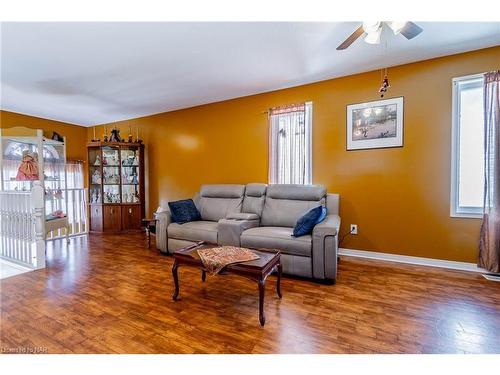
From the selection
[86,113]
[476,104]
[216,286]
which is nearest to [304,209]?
[216,286]

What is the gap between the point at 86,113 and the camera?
4699mm

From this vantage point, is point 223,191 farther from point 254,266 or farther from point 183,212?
point 254,266

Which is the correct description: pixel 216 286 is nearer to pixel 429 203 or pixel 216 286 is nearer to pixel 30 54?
pixel 429 203

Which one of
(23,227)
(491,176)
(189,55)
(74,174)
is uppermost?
(189,55)

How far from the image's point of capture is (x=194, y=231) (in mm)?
3154

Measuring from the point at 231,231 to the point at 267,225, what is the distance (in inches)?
23.2

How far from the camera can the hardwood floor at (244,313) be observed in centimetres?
150

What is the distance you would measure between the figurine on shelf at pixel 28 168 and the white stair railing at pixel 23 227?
0.28 m

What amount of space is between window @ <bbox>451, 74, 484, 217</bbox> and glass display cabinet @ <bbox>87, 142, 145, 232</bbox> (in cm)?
508

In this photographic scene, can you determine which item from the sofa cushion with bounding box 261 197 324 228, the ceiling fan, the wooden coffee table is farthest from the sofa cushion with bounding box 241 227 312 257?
the ceiling fan

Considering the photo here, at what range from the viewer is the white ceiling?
2.15 meters

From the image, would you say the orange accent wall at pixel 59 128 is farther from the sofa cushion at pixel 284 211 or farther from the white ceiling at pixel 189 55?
the sofa cushion at pixel 284 211

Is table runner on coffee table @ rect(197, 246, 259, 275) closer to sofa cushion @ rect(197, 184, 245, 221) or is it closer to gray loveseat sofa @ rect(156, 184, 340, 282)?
gray loveseat sofa @ rect(156, 184, 340, 282)

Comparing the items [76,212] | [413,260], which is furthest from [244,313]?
[76,212]
